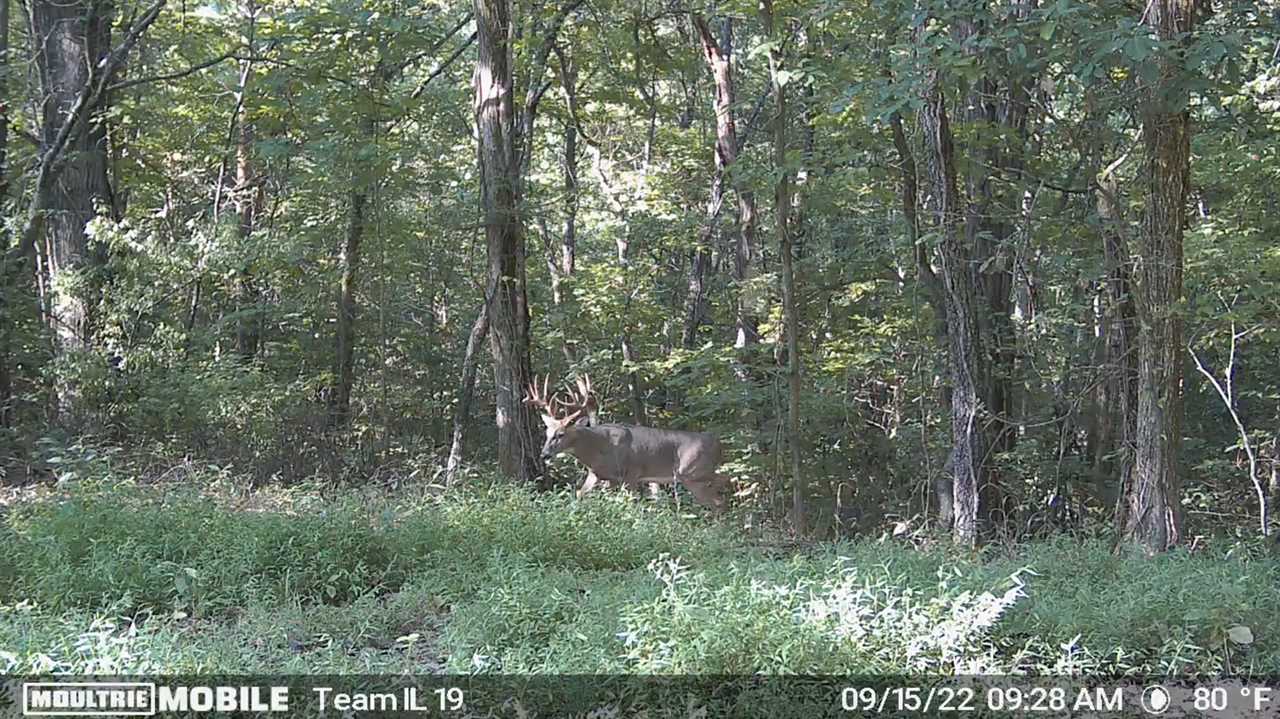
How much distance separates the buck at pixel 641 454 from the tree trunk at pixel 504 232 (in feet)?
2.64

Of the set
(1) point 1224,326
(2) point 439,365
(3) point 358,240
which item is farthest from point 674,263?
(1) point 1224,326

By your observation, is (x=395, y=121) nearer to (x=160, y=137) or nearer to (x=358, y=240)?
(x=358, y=240)

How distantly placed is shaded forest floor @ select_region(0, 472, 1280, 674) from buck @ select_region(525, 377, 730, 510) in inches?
125

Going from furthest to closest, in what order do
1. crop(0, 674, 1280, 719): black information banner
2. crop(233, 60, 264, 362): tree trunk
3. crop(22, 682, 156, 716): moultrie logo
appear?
Answer: crop(233, 60, 264, 362): tree trunk
crop(0, 674, 1280, 719): black information banner
crop(22, 682, 156, 716): moultrie logo

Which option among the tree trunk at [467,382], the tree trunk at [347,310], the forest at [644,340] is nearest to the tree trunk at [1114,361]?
the forest at [644,340]

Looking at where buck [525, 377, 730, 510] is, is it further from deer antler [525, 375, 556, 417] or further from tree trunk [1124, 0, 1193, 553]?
tree trunk [1124, 0, 1193, 553]

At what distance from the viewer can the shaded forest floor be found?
14.8ft

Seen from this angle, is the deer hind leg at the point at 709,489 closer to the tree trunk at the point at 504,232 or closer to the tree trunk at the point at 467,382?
the tree trunk at the point at 504,232

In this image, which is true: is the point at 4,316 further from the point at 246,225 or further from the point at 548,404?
the point at 548,404

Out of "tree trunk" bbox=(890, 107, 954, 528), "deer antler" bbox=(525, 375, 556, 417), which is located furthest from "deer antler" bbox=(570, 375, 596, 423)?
"tree trunk" bbox=(890, 107, 954, 528)

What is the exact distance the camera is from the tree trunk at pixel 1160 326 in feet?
22.3

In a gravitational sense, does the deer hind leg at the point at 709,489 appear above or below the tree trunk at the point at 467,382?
below

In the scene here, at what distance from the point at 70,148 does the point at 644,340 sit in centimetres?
708

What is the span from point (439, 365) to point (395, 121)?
3950mm
